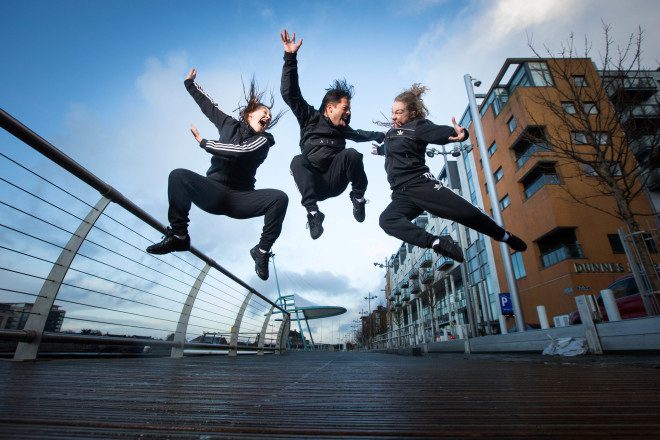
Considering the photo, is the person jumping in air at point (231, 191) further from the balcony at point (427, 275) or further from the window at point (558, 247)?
the balcony at point (427, 275)

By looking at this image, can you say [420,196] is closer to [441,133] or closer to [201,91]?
[441,133]

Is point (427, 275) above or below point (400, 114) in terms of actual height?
above

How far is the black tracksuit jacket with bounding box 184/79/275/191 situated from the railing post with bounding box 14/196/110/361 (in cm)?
113

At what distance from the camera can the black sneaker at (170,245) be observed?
306 centimetres

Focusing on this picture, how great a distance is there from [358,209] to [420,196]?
0.82 m

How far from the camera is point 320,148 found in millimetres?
3484

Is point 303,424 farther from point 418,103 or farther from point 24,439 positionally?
point 418,103

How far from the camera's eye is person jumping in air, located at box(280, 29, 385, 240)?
3334mm

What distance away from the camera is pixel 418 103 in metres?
3.96

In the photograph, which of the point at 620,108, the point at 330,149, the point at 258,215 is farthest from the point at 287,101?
the point at 620,108

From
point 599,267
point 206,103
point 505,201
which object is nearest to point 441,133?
point 206,103

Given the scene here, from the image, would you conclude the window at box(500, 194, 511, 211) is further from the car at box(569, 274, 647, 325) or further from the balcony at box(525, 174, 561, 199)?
the car at box(569, 274, 647, 325)

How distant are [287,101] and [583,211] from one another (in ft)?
57.4

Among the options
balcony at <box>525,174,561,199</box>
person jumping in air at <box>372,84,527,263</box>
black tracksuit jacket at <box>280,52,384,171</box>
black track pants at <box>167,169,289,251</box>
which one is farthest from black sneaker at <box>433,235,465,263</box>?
balcony at <box>525,174,561,199</box>
